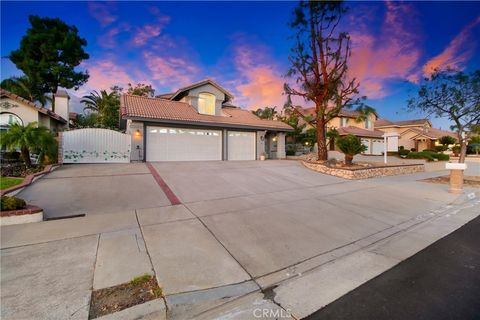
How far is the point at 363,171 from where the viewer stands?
43.9 feet

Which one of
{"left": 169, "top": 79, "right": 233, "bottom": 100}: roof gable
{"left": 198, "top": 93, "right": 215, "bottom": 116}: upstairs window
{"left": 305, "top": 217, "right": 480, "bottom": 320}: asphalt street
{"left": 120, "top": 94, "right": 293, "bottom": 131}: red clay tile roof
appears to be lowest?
{"left": 305, "top": 217, "right": 480, "bottom": 320}: asphalt street

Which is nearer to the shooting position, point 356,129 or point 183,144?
point 183,144

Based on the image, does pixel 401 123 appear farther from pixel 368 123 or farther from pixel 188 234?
pixel 188 234

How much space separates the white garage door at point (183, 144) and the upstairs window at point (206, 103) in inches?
105

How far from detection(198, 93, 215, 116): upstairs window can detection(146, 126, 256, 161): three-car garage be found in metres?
2.63

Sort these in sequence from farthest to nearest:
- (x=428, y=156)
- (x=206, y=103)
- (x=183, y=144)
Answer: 1. (x=428, y=156)
2. (x=206, y=103)
3. (x=183, y=144)

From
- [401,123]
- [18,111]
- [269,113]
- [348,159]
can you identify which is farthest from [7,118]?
[401,123]

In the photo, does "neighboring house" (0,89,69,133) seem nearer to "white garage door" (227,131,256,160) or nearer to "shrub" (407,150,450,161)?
"white garage door" (227,131,256,160)

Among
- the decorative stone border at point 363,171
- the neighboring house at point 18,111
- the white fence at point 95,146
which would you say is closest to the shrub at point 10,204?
the white fence at point 95,146

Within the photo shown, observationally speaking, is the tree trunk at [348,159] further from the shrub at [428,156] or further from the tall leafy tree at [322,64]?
the shrub at [428,156]

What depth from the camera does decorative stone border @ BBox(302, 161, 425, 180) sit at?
12958 millimetres

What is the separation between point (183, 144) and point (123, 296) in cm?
1333

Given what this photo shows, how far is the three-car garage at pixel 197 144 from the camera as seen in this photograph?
14.6m

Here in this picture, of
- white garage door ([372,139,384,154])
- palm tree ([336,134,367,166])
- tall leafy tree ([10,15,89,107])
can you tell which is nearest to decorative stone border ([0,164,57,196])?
palm tree ([336,134,367,166])
